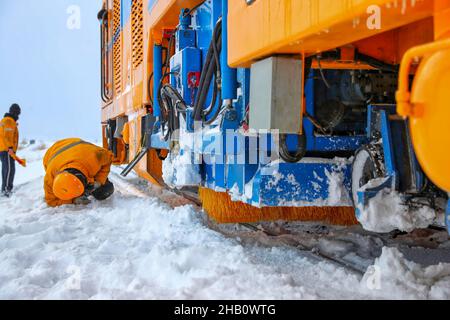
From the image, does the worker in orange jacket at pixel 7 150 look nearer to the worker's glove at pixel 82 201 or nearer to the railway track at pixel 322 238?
the worker's glove at pixel 82 201

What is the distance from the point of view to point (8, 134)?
884cm

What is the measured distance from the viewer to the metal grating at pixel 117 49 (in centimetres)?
753

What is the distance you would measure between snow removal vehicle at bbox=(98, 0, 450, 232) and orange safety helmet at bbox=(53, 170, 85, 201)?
48.5 inches

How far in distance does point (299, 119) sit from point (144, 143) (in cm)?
324


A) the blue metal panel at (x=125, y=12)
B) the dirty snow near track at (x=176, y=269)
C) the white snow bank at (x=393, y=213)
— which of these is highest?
the blue metal panel at (x=125, y=12)

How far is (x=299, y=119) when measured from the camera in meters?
2.49

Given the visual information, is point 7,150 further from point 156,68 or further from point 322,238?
point 322,238

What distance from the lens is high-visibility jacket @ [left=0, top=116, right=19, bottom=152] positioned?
876 centimetres

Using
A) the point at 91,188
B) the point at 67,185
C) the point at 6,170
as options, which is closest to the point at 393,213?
the point at 67,185

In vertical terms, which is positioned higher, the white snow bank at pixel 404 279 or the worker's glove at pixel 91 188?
the worker's glove at pixel 91 188

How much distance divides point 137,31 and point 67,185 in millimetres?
2011

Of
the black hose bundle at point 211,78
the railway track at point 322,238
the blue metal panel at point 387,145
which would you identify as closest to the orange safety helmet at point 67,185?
the railway track at point 322,238

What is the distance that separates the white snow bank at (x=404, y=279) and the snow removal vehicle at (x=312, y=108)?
269mm

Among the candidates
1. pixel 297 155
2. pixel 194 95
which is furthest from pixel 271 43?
pixel 194 95
